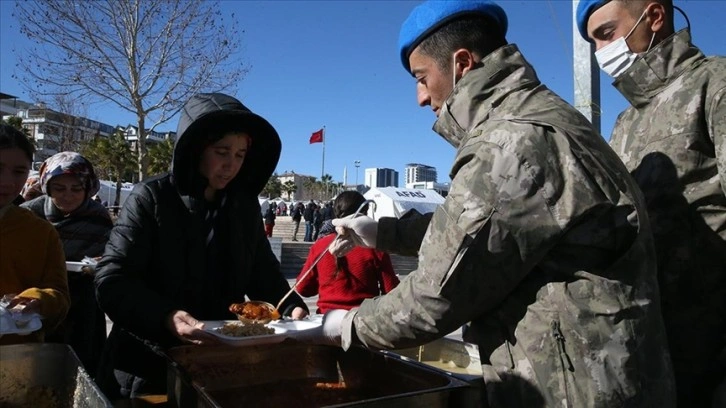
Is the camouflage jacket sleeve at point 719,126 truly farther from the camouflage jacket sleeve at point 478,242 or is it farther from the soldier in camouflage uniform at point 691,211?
the camouflage jacket sleeve at point 478,242

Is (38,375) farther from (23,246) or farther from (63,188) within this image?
(63,188)

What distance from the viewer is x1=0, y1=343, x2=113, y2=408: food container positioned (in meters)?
1.31

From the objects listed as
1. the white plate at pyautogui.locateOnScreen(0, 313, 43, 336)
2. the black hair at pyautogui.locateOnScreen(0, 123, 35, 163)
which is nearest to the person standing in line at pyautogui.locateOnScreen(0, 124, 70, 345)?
the black hair at pyautogui.locateOnScreen(0, 123, 35, 163)

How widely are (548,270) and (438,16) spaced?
687 millimetres

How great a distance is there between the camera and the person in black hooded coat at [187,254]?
174cm

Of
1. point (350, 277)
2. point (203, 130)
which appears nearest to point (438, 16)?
point (203, 130)

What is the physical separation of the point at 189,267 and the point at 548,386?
1235 mm

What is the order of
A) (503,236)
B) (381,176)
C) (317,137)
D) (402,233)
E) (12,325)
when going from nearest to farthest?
(503,236) < (12,325) < (402,233) < (317,137) < (381,176)

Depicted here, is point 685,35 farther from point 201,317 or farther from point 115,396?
point 115,396

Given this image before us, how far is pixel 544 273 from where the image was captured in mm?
1160

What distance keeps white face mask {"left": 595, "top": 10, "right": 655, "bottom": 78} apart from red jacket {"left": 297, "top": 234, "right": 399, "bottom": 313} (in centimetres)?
218

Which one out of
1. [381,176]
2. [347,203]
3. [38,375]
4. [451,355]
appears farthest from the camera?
[381,176]

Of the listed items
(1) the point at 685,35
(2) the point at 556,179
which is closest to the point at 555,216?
(2) the point at 556,179

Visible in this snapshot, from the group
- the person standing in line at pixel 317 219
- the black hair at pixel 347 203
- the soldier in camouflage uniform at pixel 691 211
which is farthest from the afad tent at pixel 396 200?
the soldier in camouflage uniform at pixel 691 211
